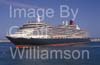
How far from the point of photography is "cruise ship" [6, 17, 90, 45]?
48.1 ft

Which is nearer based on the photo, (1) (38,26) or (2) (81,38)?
(1) (38,26)

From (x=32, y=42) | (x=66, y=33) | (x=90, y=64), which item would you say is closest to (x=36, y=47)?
(x=32, y=42)

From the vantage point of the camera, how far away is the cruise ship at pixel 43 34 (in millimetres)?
14656

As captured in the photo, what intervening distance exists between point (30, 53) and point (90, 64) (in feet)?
Answer: 14.5

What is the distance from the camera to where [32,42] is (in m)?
15.1

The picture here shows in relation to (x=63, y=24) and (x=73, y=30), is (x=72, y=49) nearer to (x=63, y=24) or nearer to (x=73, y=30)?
(x=73, y=30)

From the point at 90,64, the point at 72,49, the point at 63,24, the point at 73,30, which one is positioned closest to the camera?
the point at 90,64

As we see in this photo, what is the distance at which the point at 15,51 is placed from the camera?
49.6ft

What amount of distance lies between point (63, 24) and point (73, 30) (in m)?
1.14

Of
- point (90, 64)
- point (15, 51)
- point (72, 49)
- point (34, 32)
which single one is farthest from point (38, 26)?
point (90, 64)

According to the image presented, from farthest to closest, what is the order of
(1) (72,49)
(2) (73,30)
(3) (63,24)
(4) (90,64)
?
(1) (72,49) < (2) (73,30) < (3) (63,24) < (4) (90,64)

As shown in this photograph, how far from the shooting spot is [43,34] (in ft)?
49.6

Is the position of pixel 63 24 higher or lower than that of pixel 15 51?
higher

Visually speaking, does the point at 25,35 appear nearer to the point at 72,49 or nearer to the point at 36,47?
the point at 36,47
